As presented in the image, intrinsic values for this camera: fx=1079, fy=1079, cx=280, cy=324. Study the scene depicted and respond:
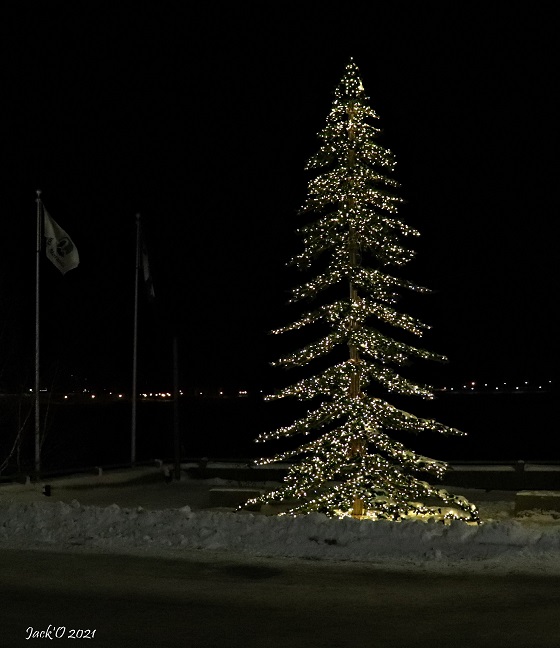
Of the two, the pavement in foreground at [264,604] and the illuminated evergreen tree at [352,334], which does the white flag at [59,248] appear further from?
the pavement in foreground at [264,604]

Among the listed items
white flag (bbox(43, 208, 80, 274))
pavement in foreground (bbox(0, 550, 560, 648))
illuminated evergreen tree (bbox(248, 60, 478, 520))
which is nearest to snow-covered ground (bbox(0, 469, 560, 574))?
pavement in foreground (bbox(0, 550, 560, 648))

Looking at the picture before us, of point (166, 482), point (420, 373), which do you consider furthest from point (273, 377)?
point (166, 482)

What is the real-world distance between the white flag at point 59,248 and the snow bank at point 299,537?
1090 centimetres

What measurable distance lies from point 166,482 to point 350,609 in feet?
62.1

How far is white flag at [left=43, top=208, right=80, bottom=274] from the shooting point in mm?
26609

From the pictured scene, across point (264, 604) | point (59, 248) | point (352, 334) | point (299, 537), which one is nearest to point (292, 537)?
point (299, 537)

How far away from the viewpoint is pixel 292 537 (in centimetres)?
1484

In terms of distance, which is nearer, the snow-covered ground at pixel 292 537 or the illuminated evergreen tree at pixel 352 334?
the snow-covered ground at pixel 292 537

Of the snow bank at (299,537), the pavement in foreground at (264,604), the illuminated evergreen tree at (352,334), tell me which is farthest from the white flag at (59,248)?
the pavement in foreground at (264,604)

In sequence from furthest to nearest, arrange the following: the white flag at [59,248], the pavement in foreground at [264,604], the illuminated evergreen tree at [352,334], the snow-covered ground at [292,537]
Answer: the white flag at [59,248], the illuminated evergreen tree at [352,334], the snow-covered ground at [292,537], the pavement in foreground at [264,604]

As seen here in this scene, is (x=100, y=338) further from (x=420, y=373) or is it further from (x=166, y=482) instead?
(x=166, y=482)

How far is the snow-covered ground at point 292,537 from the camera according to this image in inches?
540

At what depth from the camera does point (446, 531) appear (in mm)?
14523

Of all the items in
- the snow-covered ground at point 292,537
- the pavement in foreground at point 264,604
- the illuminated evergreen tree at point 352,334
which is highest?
the illuminated evergreen tree at point 352,334
